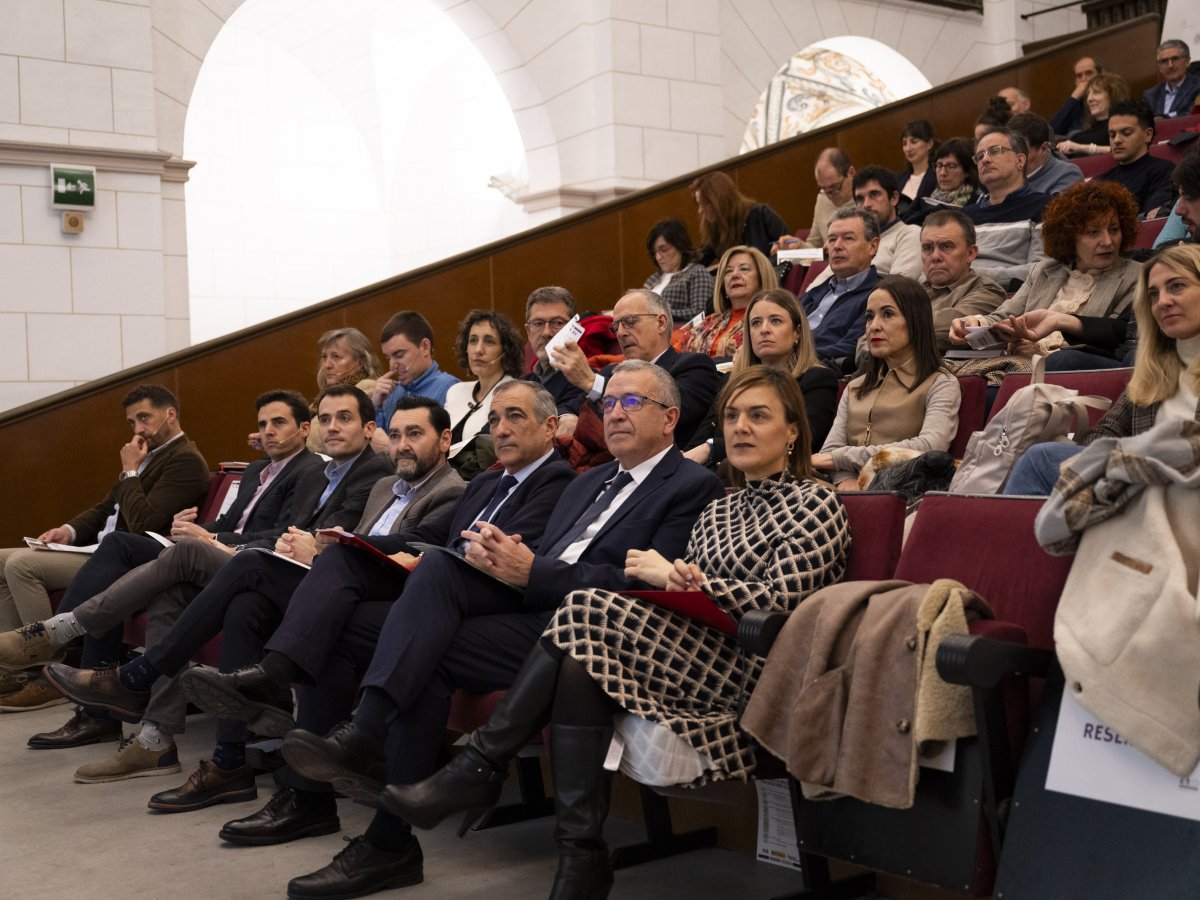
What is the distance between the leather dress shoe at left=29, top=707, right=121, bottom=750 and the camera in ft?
12.8

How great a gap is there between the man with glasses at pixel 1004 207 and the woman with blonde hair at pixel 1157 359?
6.44 ft

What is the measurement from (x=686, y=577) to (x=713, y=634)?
113 millimetres

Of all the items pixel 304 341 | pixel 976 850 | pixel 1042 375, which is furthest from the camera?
pixel 304 341

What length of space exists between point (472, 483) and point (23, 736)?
71.8 inches

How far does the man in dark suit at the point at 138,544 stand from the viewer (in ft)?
13.0

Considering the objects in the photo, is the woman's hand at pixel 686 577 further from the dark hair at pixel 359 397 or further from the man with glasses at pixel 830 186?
the man with glasses at pixel 830 186

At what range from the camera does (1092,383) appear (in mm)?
2762

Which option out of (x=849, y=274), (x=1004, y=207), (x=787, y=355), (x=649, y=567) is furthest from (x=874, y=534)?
(x=1004, y=207)

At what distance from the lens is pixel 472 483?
3.37 metres

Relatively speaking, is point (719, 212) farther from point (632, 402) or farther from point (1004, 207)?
point (632, 402)

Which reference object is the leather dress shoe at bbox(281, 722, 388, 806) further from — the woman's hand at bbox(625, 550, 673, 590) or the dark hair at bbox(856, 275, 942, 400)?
the dark hair at bbox(856, 275, 942, 400)

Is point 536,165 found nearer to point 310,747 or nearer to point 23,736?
point 23,736

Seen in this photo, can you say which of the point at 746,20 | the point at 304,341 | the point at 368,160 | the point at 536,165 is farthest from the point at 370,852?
the point at 368,160

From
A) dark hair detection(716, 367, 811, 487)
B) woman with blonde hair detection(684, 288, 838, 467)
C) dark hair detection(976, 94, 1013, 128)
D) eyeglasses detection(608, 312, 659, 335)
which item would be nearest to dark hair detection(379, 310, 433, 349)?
eyeglasses detection(608, 312, 659, 335)
